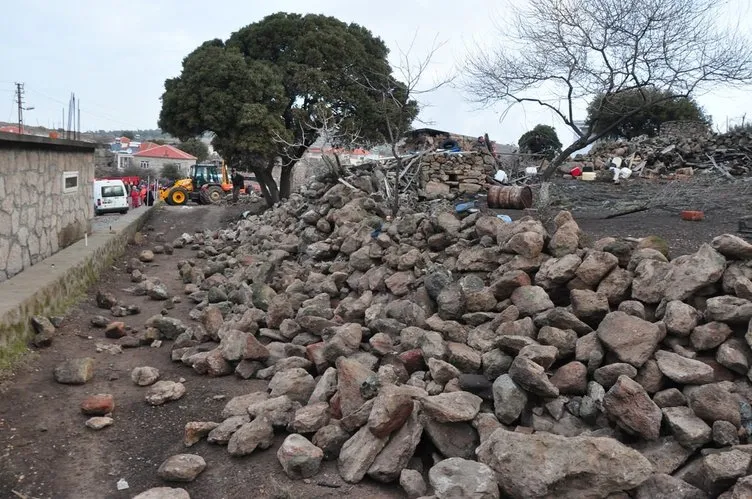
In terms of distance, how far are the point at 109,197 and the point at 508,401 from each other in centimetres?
1974

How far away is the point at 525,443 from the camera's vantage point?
282 cm

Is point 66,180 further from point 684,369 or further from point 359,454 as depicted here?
point 684,369

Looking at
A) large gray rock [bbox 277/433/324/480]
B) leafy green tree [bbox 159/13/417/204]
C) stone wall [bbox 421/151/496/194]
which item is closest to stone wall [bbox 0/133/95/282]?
large gray rock [bbox 277/433/324/480]

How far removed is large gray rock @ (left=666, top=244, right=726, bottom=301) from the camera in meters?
3.72

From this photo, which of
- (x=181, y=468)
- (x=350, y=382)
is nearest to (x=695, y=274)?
(x=350, y=382)

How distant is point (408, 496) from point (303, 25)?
17915 mm

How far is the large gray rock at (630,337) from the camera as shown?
11.2 feet

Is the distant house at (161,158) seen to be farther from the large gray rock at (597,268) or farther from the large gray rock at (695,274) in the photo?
the large gray rock at (695,274)

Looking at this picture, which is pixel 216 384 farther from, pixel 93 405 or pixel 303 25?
pixel 303 25

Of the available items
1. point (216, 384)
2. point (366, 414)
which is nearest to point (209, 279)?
point (216, 384)

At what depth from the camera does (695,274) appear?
3752 millimetres

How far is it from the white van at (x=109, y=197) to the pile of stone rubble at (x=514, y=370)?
52.3 feet

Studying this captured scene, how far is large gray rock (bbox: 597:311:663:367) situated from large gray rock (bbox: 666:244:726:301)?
401 millimetres

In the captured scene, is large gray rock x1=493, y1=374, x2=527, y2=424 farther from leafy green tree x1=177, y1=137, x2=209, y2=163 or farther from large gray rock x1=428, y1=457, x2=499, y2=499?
leafy green tree x1=177, y1=137, x2=209, y2=163
